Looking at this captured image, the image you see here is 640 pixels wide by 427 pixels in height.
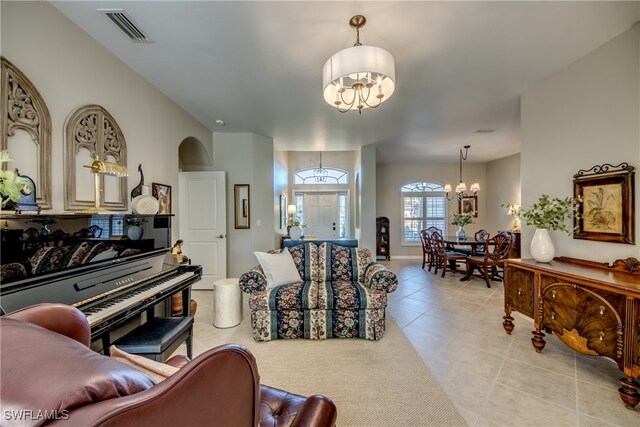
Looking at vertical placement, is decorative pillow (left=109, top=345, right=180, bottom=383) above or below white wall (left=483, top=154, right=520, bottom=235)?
below

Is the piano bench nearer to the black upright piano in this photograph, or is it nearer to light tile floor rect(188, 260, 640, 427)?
the black upright piano

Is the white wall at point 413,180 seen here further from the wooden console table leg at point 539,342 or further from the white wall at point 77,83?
the white wall at point 77,83

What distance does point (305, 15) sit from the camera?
186 centimetres

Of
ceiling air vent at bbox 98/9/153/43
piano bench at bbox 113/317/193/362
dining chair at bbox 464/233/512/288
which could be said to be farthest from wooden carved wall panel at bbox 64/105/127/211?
dining chair at bbox 464/233/512/288

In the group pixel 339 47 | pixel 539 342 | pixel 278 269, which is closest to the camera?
pixel 339 47

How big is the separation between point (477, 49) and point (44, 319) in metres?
3.29

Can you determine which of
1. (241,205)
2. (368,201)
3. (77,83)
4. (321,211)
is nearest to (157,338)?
(77,83)

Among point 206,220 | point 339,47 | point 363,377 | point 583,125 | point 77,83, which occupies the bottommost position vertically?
point 363,377

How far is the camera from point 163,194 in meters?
3.05

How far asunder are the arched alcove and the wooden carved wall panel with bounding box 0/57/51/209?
2.46 metres

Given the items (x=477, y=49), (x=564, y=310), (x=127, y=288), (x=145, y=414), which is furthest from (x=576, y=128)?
(x=127, y=288)

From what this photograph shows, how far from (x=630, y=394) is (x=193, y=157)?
563 cm

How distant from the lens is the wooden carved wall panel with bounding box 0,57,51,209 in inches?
59.4

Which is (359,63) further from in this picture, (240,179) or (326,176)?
(326,176)
